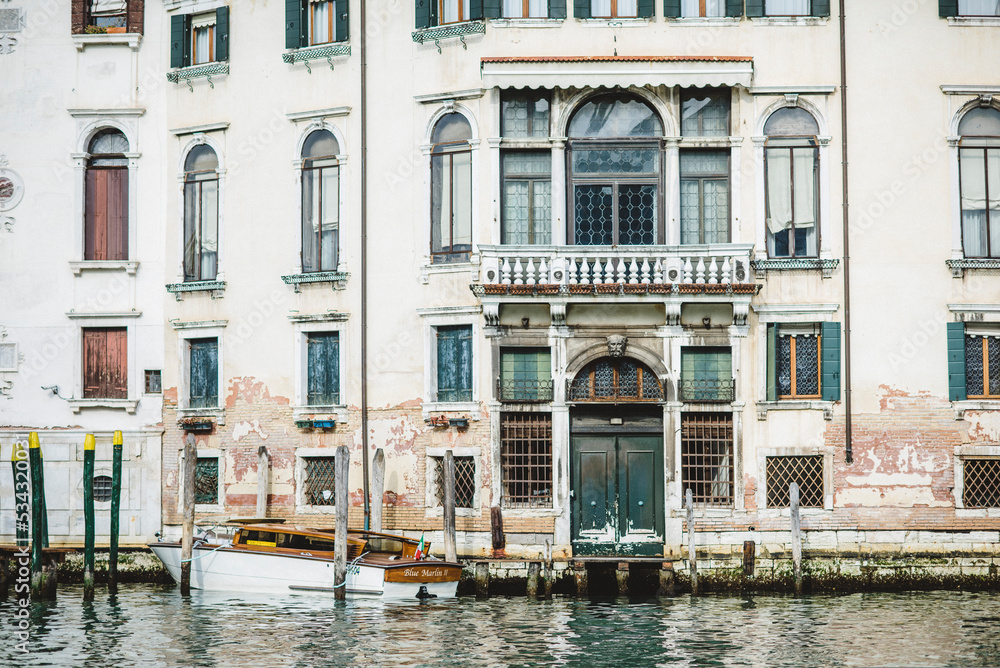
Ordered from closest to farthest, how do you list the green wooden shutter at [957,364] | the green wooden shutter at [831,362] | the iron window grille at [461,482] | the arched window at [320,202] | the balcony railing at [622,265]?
the balcony railing at [622,265], the green wooden shutter at [957,364], the green wooden shutter at [831,362], the iron window grille at [461,482], the arched window at [320,202]

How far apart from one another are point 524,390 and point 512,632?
566 centimetres

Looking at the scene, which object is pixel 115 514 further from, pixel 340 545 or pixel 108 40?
pixel 108 40

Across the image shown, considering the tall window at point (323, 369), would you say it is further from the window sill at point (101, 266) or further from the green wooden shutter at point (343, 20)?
the green wooden shutter at point (343, 20)

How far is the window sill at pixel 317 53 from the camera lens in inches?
1022

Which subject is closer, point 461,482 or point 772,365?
point 772,365

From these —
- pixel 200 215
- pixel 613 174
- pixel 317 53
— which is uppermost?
pixel 317 53

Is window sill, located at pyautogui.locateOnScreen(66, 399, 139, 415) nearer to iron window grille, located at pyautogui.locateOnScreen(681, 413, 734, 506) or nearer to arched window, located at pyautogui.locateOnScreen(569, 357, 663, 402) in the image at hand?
arched window, located at pyautogui.locateOnScreen(569, 357, 663, 402)

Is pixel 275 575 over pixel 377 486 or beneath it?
beneath

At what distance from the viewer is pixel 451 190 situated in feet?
83.1

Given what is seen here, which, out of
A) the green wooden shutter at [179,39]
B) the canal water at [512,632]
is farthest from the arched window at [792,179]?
the green wooden shutter at [179,39]

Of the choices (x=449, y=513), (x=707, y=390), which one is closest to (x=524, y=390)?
(x=449, y=513)

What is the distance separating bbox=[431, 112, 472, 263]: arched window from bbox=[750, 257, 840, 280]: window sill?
16.3 ft

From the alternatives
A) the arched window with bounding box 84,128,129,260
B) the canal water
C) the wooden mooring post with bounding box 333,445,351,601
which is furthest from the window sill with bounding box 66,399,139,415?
the wooden mooring post with bounding box 333,445,351,601

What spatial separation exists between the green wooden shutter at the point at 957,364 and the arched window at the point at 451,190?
8.34 meters
